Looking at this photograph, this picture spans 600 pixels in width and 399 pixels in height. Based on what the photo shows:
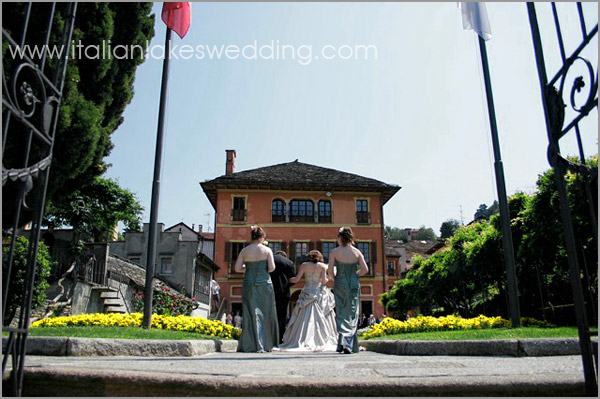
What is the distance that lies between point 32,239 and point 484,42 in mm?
9714

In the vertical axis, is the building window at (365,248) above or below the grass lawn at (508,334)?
above

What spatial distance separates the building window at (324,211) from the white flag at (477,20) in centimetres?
2864

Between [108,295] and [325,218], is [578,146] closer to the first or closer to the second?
[108,295]

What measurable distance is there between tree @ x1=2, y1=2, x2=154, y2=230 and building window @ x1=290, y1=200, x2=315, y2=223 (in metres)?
28.7

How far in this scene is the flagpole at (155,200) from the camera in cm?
859

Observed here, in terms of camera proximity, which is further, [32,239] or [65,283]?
[65,283]

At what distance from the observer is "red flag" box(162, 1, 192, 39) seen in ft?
33.6

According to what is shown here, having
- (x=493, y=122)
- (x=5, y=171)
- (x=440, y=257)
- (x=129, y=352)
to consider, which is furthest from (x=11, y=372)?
(x=440, y=257)

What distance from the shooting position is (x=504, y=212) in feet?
31.0

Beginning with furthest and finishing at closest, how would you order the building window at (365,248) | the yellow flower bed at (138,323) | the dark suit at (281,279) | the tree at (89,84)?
the building window at (365,248) → the dark suit at (281,279) → the yellow flower bed at (138,323) → the tree at (89,84)

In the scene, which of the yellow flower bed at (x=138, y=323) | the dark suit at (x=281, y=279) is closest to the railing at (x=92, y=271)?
the yellow flower bed at (x=138, y=323)

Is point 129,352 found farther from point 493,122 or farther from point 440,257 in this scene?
point 440,257

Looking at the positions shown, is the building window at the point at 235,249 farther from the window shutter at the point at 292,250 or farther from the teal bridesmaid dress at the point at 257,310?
the teal bridesmaid dress at the point at 257,310

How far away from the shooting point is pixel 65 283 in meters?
17.1
